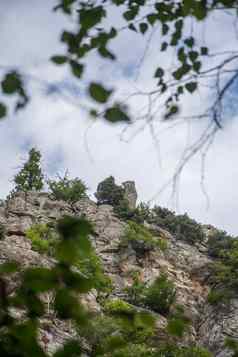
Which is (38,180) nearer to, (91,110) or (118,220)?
(118,220)

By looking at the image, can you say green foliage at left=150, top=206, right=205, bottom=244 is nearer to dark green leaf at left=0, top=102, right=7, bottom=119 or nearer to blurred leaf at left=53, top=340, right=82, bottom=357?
dark green leaf at left=0, top=102, right=7, bottom=119

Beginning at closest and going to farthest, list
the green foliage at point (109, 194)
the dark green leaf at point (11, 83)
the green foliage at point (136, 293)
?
1. the dark green leaf at point (11, 83)
2. the green foliage at point (136, 293)
3. the green foliage at point (109, 194)

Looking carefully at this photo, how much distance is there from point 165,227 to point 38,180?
14.2 meters

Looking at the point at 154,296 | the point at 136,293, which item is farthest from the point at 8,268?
the point at 136,293

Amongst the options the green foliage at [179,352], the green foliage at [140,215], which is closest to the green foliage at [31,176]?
the green foliage at [140,215]

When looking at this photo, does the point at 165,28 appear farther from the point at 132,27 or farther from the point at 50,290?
the point at 50,290

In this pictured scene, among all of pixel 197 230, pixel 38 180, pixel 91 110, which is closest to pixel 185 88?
pixel 91 110

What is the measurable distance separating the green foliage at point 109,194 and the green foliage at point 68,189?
1.93m

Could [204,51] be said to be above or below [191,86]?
above

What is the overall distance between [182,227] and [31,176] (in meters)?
17.0

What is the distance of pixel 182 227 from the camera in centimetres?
4441

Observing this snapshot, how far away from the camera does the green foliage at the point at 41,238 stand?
2760cm

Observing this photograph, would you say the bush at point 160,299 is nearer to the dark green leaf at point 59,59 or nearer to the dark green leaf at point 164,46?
the dark green leaf at point 164,46

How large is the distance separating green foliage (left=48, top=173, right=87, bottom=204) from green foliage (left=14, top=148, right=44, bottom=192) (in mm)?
1396
